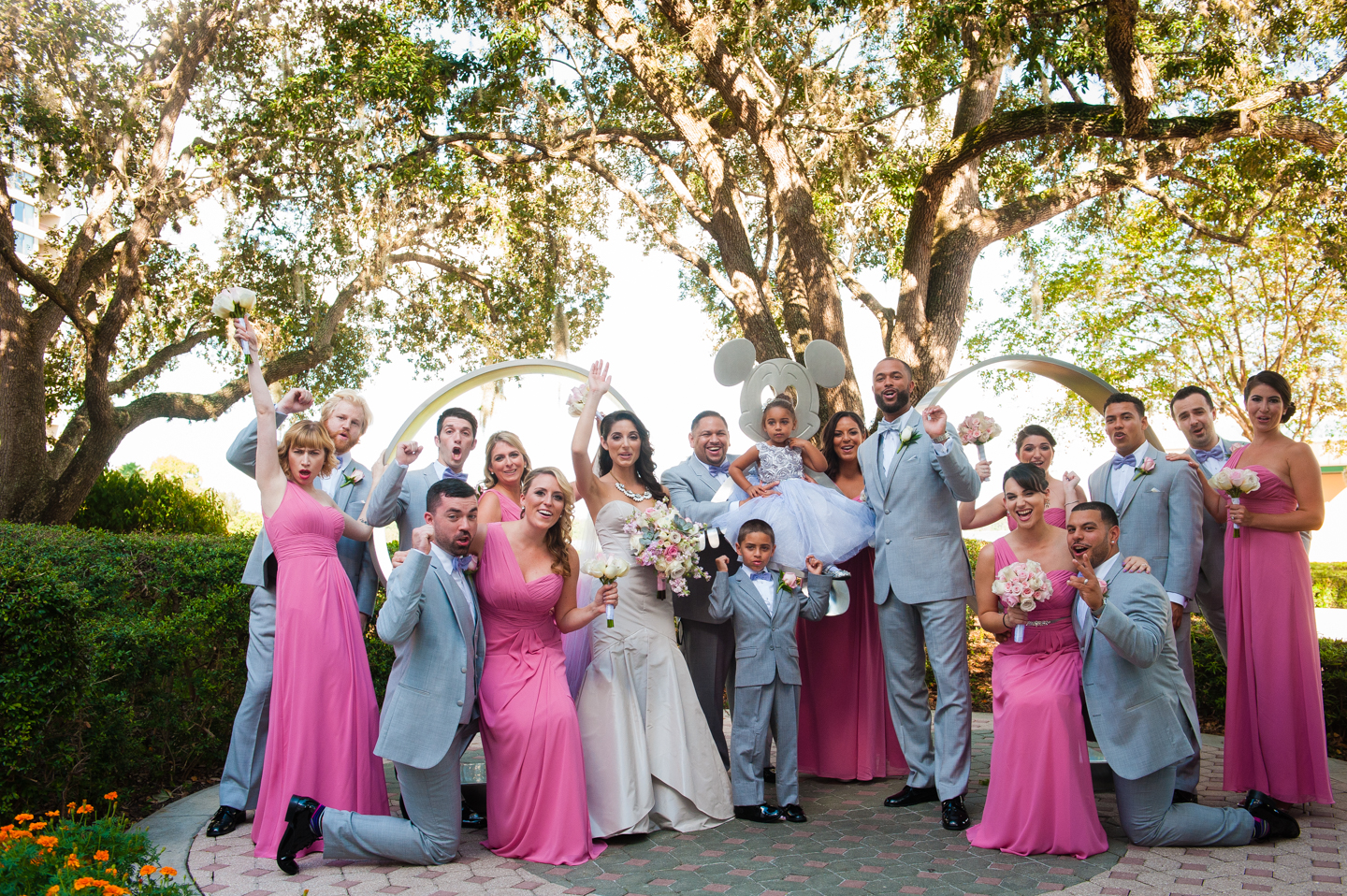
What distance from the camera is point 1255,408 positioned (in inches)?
189

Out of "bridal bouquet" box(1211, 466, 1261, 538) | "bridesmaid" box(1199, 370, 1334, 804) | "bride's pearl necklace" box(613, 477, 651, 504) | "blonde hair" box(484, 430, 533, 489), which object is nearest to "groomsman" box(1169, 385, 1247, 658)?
"bridesmaid" box(1199, 370, 1334, 804)

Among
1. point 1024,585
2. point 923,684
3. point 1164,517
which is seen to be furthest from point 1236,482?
point 923,684

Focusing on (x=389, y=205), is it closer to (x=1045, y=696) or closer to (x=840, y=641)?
(x=840, y=641)

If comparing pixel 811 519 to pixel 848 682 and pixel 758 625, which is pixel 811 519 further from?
pixel 848 682

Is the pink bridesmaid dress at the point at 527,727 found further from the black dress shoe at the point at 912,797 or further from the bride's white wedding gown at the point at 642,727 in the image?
the black dress shoe at the point at 912,797

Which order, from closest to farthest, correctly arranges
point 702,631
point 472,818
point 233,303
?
point 233,303 < point 472,818 < point 702,631

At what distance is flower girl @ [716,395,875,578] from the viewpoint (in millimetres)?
5203

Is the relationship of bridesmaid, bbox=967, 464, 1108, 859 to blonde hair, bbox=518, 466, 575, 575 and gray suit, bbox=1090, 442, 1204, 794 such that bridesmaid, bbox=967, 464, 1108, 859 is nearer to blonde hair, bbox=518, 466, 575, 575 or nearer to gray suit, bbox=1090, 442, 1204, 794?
gray suit, bbox=1090, 442, 1204, 794

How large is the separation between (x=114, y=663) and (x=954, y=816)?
4156mm

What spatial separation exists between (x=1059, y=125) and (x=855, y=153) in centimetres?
339

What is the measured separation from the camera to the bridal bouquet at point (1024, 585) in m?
3.99

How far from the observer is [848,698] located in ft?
18.4

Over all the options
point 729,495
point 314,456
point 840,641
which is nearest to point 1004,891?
point 840,641

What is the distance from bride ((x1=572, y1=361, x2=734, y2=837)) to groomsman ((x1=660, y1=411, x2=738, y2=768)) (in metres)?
0.22
